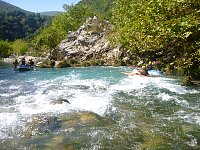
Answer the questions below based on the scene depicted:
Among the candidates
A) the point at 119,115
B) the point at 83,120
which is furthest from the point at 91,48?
the point at 83,120

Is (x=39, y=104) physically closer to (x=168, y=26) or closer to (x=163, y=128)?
(x=163, y=128)

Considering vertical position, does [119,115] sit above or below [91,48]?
below

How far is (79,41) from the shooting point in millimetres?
65812

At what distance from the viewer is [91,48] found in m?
62.0

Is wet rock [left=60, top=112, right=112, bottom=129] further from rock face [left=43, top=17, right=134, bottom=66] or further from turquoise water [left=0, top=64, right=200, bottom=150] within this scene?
rock face [left=43, top=17, right=134, bottom=66]

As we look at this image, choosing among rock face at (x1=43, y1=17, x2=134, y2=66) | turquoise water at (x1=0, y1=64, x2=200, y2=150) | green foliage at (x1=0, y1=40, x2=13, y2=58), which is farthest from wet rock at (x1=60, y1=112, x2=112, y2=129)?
green foliage at (x1=0, y1=40, x2=13, y2=58)

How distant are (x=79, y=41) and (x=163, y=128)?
54.1 meters

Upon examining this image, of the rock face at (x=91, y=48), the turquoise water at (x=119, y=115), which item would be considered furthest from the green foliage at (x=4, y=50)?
the turquoise water at (x=119, y=115)

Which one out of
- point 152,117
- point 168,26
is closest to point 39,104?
point 152,117

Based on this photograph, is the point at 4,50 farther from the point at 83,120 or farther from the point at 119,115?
the point at 83,120

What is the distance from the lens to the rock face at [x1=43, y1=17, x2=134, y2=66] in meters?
54.9

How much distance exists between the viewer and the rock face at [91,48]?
54.9m

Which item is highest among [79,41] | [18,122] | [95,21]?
[95,21]

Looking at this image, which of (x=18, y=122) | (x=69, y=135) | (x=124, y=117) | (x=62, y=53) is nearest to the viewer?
(x=69, y=135)
